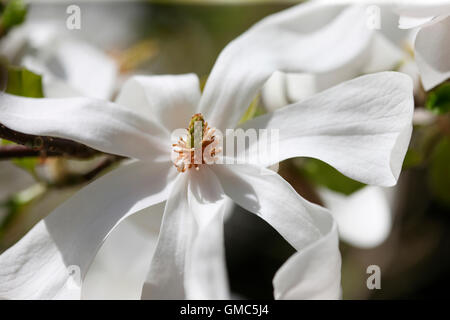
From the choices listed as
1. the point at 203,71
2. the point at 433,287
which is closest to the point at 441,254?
the point at 433,287

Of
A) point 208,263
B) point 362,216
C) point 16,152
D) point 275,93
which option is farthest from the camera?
point 362,216

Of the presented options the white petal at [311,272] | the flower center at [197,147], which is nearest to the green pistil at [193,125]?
the flower center at [197,147]

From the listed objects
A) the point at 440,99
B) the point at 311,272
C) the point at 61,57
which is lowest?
the point at 311,272

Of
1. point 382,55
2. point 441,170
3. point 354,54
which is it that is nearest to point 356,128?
point 354,54

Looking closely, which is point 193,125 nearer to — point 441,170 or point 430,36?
point 430,36

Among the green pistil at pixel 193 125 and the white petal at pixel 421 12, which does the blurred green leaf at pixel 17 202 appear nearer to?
the green pistil at pixel 193 125
